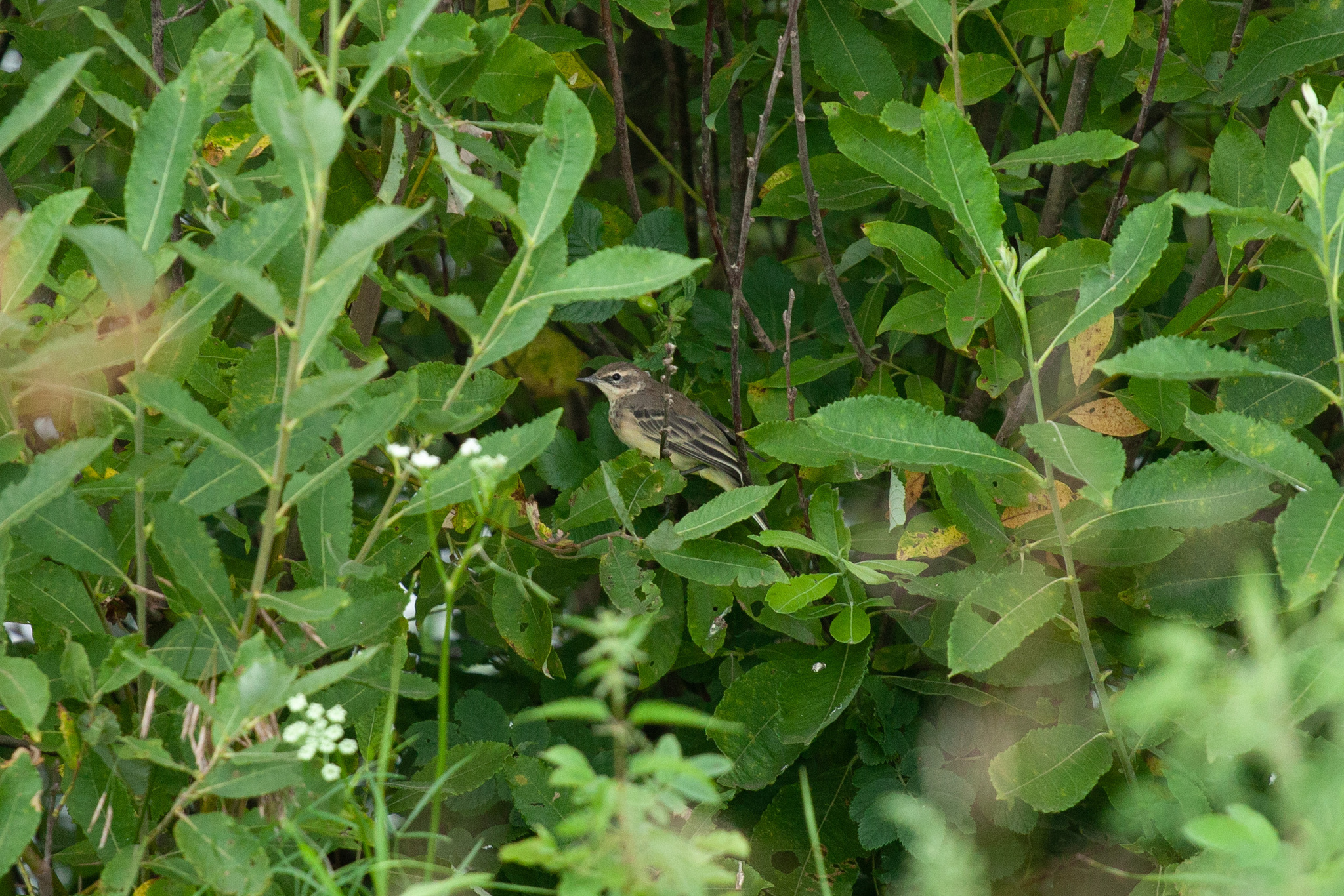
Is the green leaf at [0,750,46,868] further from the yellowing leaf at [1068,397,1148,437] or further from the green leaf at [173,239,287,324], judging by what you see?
the yellowing leaf at [1068,397,1148,437]

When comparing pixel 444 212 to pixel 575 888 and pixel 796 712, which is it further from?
pixel 575 888

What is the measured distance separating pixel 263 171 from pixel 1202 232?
407cm

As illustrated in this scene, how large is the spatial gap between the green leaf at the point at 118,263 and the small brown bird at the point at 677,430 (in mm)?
Result: 2252

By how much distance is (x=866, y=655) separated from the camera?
326 centimetres

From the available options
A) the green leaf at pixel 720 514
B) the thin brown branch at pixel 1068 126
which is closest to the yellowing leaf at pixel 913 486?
the thin brown branch at pixel 1068 126

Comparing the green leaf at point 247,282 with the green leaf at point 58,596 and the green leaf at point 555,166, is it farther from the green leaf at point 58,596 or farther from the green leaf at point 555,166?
the green leaf at point 58,596

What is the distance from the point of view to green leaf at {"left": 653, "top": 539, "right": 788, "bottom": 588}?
2.83 meters

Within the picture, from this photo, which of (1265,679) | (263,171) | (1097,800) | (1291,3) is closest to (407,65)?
(263,171)

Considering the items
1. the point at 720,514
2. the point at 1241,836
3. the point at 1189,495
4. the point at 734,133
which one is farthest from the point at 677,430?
the point at 1241,836

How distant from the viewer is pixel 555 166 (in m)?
2.10

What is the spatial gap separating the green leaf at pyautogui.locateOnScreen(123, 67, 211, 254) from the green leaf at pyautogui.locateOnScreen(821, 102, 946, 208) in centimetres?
148

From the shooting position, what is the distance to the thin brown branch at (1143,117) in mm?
3078

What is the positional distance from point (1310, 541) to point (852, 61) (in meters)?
1.92

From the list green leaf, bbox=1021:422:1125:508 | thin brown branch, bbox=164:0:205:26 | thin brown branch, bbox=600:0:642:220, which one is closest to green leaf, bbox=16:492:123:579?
thin brown branch, bbox=164:0:205:26
